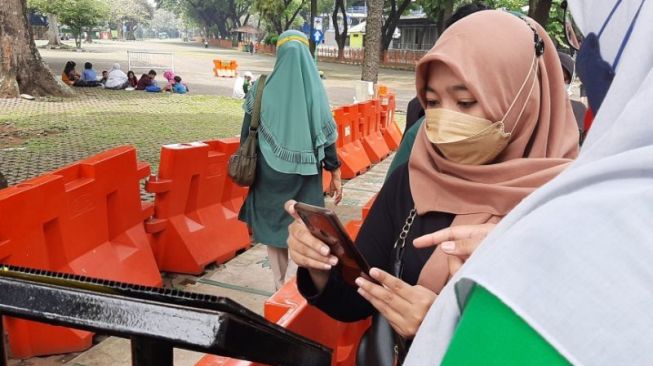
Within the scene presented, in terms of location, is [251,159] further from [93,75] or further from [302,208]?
[93,75]

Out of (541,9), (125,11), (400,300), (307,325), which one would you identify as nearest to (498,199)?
(400,300)

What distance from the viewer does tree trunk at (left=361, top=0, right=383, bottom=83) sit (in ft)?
33.2

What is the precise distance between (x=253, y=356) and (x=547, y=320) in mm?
460

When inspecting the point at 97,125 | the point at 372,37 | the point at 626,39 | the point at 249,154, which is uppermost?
the point at 372,37

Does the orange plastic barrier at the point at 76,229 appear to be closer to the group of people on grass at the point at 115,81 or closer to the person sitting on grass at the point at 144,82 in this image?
the group of people on grass at the point at 115,81

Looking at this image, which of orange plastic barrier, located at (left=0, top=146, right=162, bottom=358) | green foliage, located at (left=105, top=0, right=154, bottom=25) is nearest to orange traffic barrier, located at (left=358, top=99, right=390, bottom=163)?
orange plastic barrier, located at (left=0, top=146, right=162, bottom=358)

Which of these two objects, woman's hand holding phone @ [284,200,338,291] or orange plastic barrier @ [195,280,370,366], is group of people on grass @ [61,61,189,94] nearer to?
orange plastic barrier @ [195,280,370,366]

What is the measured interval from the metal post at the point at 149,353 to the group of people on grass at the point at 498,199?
35 centimetres

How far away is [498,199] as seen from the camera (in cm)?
141

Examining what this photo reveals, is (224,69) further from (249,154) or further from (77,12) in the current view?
(249,154)

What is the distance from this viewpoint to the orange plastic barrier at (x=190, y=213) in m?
4.14

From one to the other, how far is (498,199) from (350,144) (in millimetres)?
6308

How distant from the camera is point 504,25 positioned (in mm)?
1532

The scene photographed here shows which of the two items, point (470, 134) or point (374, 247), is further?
point (374, 247)
